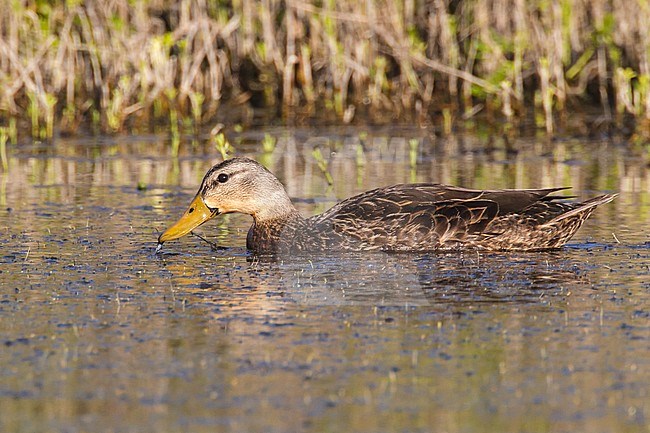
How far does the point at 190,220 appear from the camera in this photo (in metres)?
8.83

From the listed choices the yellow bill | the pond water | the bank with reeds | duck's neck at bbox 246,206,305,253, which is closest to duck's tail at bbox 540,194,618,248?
the pond water

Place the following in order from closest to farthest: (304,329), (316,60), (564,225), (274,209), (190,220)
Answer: (304,329) → (564,225) → (190,220) → (274,209) → (316,60)

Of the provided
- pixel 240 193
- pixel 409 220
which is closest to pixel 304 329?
pixel 409 220

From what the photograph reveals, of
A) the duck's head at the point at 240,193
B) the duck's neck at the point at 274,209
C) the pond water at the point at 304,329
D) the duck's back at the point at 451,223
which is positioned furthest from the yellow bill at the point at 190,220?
the duck's back at the point at 451,223

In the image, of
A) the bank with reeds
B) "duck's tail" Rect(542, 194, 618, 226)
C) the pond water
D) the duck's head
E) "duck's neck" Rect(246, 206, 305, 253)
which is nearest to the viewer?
the pond water

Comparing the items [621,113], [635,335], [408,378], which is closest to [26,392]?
[408,378]

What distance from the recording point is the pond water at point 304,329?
188 inches

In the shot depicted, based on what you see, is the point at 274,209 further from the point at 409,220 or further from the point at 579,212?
the point at 579,212

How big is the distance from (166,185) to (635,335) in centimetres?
625

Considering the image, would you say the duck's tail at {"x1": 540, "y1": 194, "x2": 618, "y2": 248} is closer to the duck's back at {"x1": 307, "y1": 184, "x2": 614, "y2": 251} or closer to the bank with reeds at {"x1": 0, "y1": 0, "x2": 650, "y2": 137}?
the duck's back at {"x1": 307, "y1": 184, "x2": 614, "y2": 251}

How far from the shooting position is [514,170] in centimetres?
1214

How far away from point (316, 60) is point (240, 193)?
23.2ft

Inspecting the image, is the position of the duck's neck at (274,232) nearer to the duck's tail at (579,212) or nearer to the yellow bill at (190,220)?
the yellow bill at (190,220)

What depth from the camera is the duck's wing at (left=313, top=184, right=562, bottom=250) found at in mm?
8586
